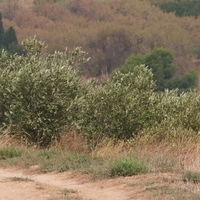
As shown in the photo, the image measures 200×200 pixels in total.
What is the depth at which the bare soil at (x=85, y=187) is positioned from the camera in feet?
26.6

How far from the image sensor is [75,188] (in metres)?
8.97

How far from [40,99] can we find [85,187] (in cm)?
690

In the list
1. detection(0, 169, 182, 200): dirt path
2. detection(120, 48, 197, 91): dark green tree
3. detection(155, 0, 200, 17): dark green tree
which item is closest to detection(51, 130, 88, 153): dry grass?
detection(0, 169, 182, 200): dirt path

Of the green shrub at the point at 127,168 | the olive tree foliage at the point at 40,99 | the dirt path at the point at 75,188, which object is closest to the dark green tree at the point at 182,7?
the olive tree foliage at the point at 40,99

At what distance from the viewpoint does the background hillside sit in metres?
78.1

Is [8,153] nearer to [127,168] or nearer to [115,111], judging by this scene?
[115,111]

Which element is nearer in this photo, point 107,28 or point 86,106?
point 86,106

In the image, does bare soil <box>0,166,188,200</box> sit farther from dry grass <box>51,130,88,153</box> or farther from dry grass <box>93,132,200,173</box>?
dry grass <box>51,130,88,153</box>

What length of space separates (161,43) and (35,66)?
227ft

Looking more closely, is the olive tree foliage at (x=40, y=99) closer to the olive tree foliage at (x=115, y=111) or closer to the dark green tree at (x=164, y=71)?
the olive tree foliage at (x=115, y=111)

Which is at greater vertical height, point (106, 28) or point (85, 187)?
point (85, 187)

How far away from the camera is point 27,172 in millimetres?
10789

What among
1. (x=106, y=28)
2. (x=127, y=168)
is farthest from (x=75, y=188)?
(x=106, y=28)

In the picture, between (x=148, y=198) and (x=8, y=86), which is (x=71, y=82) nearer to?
(x=8, y=86)
